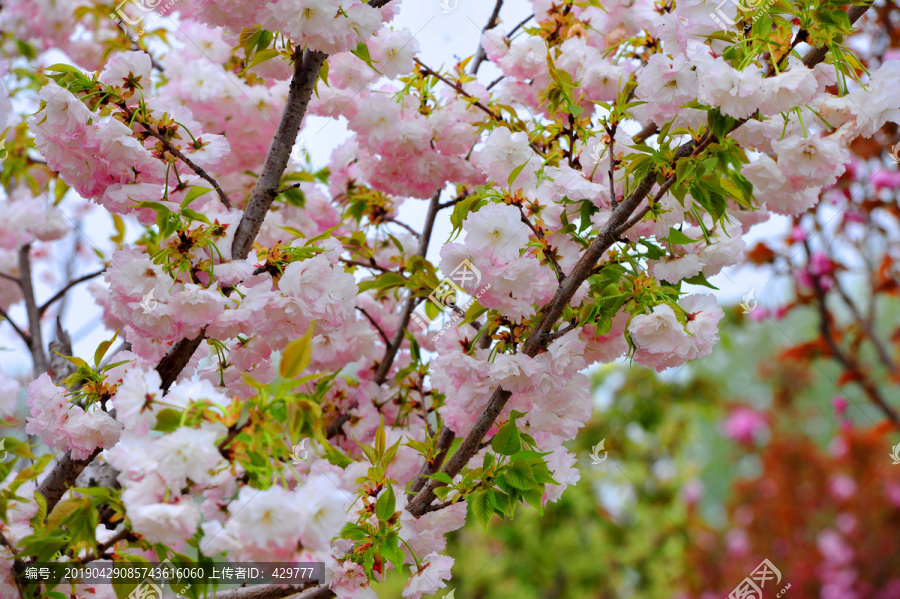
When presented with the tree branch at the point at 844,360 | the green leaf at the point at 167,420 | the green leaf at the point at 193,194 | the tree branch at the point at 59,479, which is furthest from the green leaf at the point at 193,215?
the tree branch at the point at 844,360

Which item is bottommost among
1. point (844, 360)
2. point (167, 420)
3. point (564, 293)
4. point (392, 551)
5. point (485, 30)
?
point (392, 551)

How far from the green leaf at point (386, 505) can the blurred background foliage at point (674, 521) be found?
7.95 ft

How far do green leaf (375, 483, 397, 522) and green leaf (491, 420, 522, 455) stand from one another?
14 cm

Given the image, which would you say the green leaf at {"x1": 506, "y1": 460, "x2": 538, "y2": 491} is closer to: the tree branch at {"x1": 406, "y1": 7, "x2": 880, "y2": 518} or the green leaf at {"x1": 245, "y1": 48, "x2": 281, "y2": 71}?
the tree branch at {"x1": 406, "y1": 7, "x2": 880, "y2": 518}

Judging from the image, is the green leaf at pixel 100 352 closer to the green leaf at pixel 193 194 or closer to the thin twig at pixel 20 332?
the green leaf at pixel 193 194

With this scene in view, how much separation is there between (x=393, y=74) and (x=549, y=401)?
23.6 inches

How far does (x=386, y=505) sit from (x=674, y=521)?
3.18 m

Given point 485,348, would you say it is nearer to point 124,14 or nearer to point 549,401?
point 549,401

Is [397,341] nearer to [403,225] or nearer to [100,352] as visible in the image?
[403,225]

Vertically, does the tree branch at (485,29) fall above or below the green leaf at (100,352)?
above

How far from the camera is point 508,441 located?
32.8 inches

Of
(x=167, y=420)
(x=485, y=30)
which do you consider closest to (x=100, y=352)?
(x=167, y=420)

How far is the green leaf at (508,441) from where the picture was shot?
2.72 feet

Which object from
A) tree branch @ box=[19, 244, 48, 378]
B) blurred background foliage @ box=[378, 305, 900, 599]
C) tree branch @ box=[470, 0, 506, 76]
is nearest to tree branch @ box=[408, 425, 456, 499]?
tree branch @ box=[470, 0, 506, 76]
